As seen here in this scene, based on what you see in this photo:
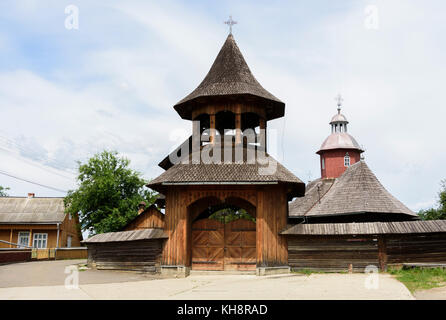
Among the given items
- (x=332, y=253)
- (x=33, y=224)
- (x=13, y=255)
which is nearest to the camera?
(x=332, y=253)

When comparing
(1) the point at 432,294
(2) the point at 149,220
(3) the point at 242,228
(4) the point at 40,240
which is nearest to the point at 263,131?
(3) the point at 242,228

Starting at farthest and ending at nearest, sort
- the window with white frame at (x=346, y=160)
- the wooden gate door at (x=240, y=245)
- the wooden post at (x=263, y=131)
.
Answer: the window with white frame at (x=346, y=160), the wooden post at (x=263, y=131), the wooden gate door at (x=240, y=245)

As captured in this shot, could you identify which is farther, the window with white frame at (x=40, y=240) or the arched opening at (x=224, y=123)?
the window with white frame at (x=40, y=240)

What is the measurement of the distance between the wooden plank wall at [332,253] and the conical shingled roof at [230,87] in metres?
6.27

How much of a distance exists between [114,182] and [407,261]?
3015 cm

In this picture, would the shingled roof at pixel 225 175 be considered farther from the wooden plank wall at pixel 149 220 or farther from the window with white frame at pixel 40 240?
the window with white frame at pixel 40 240

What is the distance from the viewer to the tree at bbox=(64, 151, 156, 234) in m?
39.8

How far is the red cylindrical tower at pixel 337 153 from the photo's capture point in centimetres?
4309

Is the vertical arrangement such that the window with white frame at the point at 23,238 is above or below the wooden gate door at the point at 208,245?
above

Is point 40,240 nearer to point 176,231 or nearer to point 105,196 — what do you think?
point 105,196

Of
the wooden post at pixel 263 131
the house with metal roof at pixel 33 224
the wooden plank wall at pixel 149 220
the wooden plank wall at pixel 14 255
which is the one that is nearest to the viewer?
the wooden post at pixel 263 131

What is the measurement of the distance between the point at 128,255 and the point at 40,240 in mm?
25137

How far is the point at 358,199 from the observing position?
75.7ft

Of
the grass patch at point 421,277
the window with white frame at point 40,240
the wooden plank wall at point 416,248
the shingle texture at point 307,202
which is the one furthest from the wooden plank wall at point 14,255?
the grass patch at point 421,277
